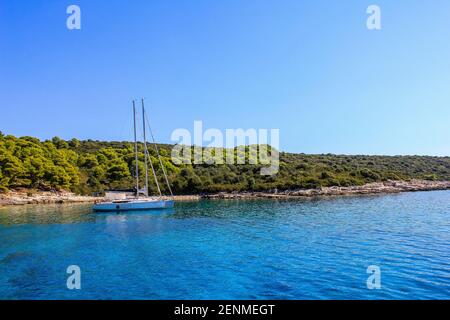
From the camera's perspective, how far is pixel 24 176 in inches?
2116

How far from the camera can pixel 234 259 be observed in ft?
51.9

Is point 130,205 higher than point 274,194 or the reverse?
higher

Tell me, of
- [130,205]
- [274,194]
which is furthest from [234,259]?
[274,194]

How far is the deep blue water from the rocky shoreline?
24.6 meters

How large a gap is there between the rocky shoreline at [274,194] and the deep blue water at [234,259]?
24.6 m

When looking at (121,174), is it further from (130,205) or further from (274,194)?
(274,194)

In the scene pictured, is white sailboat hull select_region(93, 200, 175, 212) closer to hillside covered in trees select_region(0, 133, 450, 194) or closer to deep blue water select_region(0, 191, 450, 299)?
deep blue water select_region(0, 191, 450, 299)

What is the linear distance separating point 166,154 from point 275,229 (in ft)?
185

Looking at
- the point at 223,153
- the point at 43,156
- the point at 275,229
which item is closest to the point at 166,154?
the point at 223,153

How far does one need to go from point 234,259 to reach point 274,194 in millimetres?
41790

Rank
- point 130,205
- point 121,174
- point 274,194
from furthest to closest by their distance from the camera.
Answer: point 121,174
point 274,194
point 130,205
